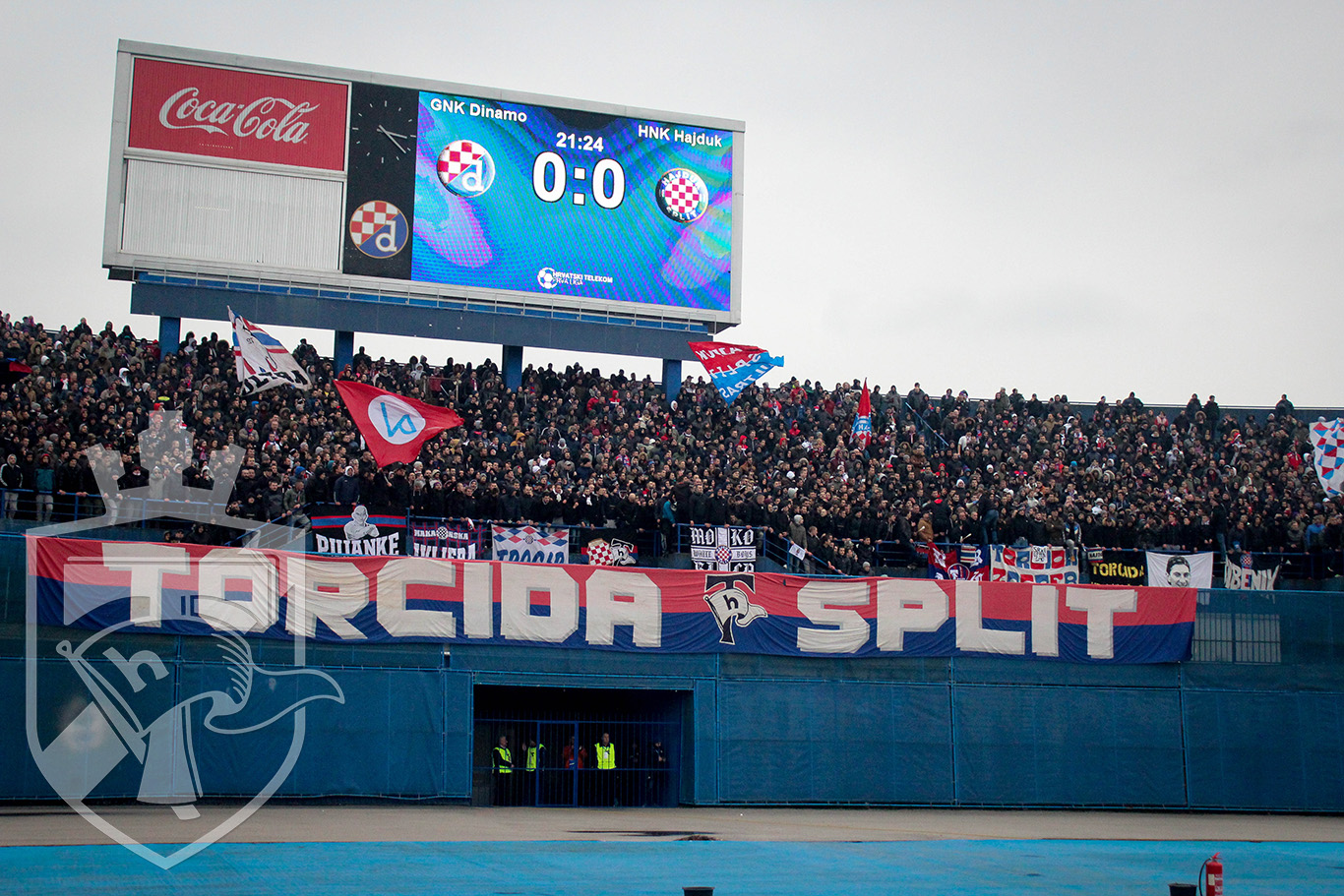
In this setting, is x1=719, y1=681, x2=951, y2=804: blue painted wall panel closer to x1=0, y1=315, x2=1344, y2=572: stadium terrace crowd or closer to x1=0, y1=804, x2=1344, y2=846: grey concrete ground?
x1=0, y1=804, x2=1344, y2=846: grey concrete ground

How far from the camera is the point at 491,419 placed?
35062 mm

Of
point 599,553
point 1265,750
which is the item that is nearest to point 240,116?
point 599,553

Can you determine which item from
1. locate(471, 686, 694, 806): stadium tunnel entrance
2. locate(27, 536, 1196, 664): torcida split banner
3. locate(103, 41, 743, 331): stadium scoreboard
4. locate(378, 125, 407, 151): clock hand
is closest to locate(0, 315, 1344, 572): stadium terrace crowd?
locate(27, 536, 1196, 664): torcida split banner

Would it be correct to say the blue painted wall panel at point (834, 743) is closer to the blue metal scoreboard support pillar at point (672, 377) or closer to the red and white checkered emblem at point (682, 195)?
the blue metal scoreboard support pillar at point (672, 377)

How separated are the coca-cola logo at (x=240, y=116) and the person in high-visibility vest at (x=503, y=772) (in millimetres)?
17747

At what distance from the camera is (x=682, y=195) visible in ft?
130

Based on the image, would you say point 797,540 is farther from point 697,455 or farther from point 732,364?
point 732,364

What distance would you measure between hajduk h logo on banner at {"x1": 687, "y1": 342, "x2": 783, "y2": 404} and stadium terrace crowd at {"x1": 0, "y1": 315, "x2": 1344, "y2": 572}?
2.93 feet

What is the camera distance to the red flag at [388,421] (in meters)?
29.0

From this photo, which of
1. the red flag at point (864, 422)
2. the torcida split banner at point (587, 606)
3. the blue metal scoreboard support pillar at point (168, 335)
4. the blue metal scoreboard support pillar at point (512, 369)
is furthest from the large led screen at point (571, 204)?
the torcida split banner at point (587, 606)

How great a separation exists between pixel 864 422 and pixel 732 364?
4.04 meters

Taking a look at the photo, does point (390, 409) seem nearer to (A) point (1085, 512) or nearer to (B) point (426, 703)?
(B) point (426, 703)

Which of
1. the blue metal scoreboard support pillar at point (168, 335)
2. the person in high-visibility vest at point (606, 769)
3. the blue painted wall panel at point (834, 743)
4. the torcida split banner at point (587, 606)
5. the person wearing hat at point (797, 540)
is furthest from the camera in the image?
the blue metal scoreboard support pillar at point (168, 335)

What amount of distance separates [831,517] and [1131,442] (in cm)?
1232
